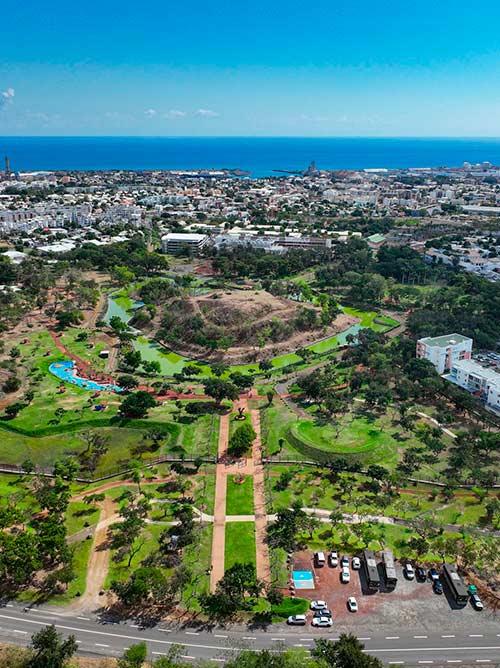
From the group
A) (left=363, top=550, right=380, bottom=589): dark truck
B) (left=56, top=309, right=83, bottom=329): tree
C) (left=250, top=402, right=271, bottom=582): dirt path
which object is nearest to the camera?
(left=363, top=550, right=380, bottom=589): dark truck

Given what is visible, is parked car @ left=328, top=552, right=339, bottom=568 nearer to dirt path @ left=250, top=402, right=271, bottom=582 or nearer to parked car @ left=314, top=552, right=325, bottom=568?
parked car @ left=314, top=552, right=325, bottom=568

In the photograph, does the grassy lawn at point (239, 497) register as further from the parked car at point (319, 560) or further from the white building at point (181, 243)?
the white building at point (181, 243)

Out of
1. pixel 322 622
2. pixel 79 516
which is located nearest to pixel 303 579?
pixel 322 622

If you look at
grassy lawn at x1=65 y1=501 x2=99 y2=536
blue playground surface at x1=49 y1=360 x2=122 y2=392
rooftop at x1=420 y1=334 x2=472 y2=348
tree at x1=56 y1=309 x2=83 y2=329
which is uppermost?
rooftop at x1=420 y1=334 x2=472 y2=348

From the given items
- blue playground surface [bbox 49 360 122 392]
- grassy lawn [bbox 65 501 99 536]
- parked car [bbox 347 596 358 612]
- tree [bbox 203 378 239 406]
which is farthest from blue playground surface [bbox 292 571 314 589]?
blue playground surface [bbox 49 360 122 392]

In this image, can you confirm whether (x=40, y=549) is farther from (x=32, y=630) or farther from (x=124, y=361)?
(x=124, y=361)

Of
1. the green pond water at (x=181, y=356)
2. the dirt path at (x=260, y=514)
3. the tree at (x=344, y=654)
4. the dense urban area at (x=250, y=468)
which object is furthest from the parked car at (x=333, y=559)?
the green pond water at (x=181, y=356)
